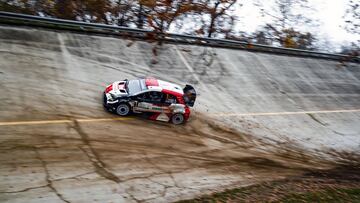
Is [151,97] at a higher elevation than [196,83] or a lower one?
higher

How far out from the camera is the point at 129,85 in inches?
559

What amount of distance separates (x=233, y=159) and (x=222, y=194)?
102 inches

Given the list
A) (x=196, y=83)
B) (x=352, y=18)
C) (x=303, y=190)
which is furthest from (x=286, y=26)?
(x=303, y=190)

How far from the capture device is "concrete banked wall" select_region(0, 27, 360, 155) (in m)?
14.2

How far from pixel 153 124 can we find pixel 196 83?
199 inches

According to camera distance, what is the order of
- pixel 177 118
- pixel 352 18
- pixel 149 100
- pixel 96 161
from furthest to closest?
pixel 352 18 < pixel 177 118 < pixel 149 100 < pixel 96 161

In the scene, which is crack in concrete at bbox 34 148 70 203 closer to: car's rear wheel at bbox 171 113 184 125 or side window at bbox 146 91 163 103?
side window at bbox 146 91 163 103

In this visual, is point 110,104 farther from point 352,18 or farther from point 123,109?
point 352,18

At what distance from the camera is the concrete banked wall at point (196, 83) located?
14.2 meters

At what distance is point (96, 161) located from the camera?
1074 centimetres

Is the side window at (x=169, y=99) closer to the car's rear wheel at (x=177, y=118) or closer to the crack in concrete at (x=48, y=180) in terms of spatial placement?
the car's rear wheel at (x=177, y=118)

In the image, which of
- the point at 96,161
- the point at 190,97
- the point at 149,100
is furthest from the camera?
the point at 190,97

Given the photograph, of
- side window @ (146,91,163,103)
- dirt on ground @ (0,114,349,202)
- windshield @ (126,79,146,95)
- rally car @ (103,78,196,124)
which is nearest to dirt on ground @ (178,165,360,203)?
dirt on ground @ (0,114,349,202)

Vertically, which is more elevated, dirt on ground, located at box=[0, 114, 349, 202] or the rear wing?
the rear wing
